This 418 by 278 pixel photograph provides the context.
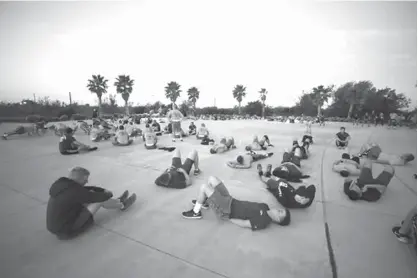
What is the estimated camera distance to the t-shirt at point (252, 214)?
2513 millimetres

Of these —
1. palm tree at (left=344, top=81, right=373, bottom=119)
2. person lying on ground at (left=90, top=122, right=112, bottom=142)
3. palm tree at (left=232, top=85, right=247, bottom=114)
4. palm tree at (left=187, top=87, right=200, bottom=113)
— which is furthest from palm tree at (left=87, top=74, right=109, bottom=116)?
palm tree at (left=344, top=81, right=373, bottom=119)

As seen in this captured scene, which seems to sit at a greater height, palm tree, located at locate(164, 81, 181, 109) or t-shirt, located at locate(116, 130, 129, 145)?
palm tree, located at locate(164, 81, 181, 109)

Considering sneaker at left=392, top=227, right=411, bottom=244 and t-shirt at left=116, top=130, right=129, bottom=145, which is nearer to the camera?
sneaker at left=392, top=227, right=411, bottom=244

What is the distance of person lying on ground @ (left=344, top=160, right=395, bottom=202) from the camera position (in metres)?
3.35

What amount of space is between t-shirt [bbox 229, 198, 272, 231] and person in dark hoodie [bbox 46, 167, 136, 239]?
1.81 metres

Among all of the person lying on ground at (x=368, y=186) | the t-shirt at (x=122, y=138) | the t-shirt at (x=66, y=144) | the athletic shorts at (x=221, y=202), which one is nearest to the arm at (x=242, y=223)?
the athletic shorts at (x=221, y=202)

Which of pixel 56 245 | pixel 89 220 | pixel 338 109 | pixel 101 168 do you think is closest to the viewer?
pixel 56 245

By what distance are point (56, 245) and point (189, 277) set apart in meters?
1.74

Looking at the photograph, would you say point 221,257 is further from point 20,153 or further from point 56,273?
point 20,153

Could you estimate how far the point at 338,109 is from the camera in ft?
131

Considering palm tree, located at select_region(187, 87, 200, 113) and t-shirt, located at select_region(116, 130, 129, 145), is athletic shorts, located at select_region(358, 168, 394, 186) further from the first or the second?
palm tree, located at select_region(187, 87, 200, 113)

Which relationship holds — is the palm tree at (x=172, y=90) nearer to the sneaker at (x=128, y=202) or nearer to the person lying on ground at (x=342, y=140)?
the person lying on ground at (x=342, y=140)

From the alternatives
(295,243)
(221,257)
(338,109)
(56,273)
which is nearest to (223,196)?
(221,257)

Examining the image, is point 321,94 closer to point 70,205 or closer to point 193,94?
point 193,94
